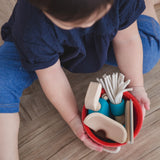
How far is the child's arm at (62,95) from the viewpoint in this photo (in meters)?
0.55

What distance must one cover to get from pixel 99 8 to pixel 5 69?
397 millimetres

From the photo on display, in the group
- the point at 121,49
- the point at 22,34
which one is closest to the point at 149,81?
the point at 121,49

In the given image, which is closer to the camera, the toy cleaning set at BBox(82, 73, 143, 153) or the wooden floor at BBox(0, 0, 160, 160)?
the toy cleaning set at BBox(82, 73, 143, 153)

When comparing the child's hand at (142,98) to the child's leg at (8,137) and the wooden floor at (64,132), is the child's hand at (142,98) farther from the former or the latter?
the child's leg at (8,137)

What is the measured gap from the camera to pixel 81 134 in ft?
1.87

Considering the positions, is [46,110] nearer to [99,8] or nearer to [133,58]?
[133,58]

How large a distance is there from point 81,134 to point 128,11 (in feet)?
1.10

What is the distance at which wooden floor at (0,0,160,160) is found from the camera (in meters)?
0.60

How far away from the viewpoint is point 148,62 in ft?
2.19

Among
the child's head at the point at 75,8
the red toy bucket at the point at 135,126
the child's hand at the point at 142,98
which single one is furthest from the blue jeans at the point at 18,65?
the child's head at the point at 75,8

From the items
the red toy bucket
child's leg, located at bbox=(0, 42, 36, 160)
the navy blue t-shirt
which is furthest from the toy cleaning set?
child's leg, located at bbox=(0, 42, 36, 160)

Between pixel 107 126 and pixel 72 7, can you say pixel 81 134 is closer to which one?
pixel 107 126

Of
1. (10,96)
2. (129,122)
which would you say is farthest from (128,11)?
(10,96)

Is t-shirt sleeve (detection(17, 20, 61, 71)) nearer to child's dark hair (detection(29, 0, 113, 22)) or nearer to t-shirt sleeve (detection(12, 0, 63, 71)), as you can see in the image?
t-shirt sleeve (detection(12, 0, 63, 71))
